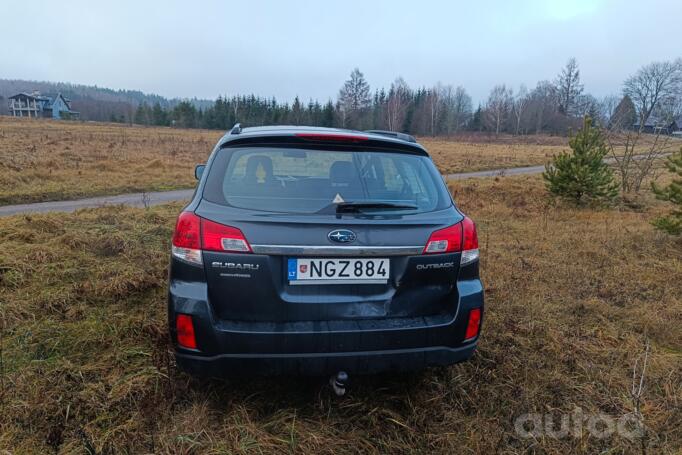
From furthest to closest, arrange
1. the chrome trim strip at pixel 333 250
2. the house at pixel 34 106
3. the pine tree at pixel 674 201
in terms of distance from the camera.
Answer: the house at pixel 34 106
the pine tree at pixel 674 201
the chrome trim strip at pixel 333 250

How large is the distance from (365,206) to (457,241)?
1.82 ft

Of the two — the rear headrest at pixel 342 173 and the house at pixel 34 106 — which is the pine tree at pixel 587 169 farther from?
the house at pixel 34 106

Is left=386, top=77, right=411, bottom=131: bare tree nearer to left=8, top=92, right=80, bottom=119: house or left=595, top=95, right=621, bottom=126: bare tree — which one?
left=595, top=95, right=621, bottom=126: bare tree

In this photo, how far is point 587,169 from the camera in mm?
9750

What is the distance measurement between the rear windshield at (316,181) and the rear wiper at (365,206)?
0.06 feet

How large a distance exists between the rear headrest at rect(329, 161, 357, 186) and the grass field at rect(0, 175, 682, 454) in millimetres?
1347

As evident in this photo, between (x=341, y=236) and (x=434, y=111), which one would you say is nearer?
(x=341, y=236)

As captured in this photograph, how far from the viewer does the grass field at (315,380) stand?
232 centimetres

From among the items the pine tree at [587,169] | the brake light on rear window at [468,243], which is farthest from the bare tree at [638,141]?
the brake light on rear window at [468,243]

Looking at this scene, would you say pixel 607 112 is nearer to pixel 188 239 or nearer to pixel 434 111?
pixel 188 239

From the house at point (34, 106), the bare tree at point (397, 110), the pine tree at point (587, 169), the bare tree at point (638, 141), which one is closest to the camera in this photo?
the pine tree at point (587, 169)

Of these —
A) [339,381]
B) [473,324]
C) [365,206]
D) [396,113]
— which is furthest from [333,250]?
[396,113]

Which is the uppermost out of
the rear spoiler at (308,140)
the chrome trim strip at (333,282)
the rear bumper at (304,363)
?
the rear spoiler at (308,140)

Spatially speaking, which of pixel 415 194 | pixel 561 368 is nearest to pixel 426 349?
pixel 415 194
